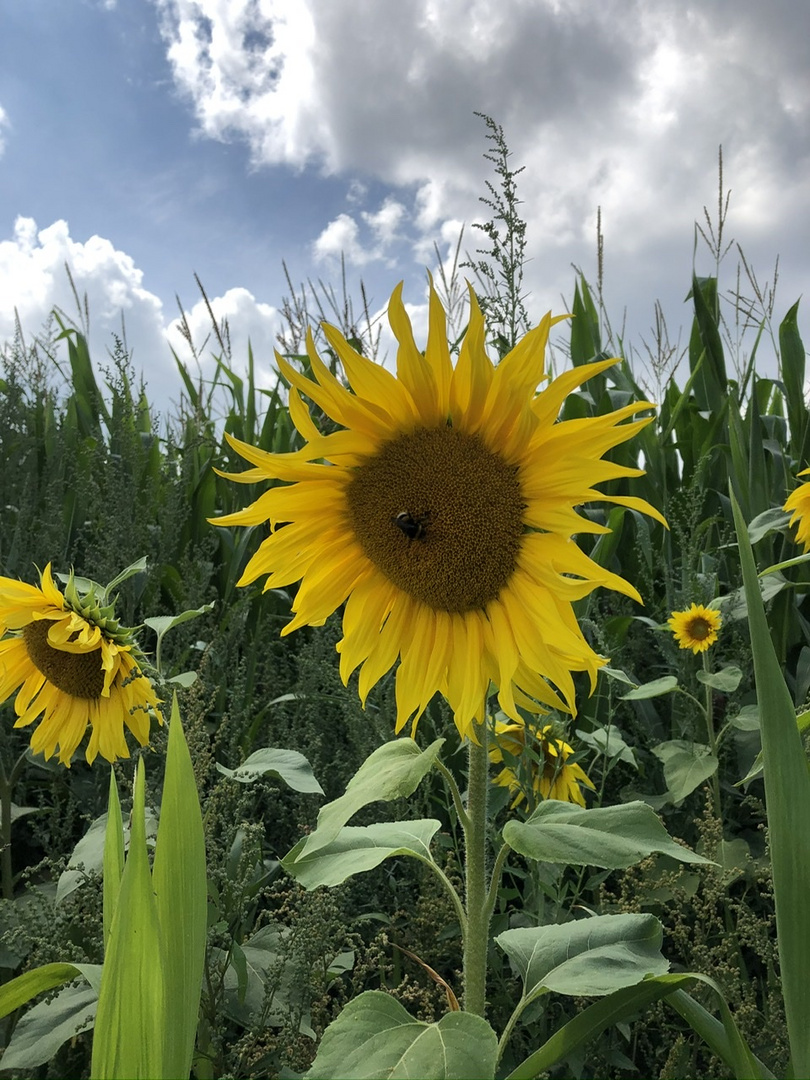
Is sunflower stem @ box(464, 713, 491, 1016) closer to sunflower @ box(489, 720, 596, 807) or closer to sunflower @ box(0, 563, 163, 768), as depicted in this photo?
sunflower @ box(489, 720, 596, 807)

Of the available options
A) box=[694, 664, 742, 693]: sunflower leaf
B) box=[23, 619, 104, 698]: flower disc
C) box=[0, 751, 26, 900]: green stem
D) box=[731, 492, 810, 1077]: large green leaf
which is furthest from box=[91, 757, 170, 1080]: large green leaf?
box=[694, 664, 742, 693]: sunflower leaf

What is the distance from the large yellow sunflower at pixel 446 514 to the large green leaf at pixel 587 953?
0.30 metres

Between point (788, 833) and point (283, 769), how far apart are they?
88cm

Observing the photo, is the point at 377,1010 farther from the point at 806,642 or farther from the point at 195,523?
the point at 195,523

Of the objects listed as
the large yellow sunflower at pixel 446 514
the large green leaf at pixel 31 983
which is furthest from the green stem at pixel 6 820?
the large yellow sunflower at pixel 446 514

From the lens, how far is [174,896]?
87 centimetres

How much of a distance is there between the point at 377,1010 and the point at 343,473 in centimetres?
74

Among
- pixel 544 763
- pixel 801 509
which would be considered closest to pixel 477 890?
pixel 544 763

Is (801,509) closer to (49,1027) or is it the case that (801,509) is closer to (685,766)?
Answer: (685,766)

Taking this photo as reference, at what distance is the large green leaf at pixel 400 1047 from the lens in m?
0.85

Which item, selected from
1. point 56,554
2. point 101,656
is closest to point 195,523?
point 56,554

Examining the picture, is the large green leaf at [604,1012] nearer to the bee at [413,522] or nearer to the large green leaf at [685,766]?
the bee at [413,522]

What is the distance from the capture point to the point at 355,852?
1116 mm

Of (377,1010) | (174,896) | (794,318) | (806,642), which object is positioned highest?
(794,318)
